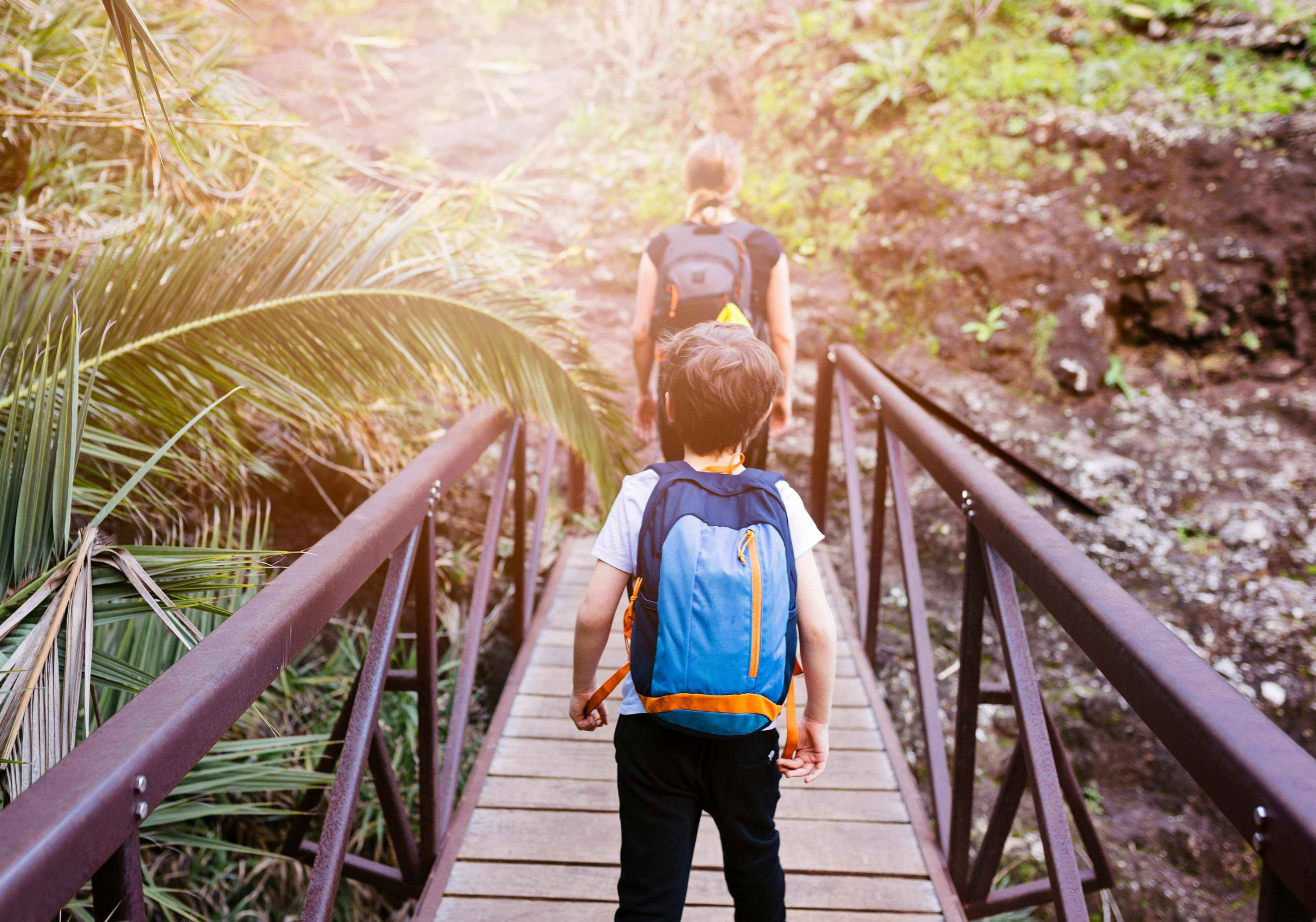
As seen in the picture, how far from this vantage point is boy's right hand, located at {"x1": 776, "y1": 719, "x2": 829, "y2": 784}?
4.65ft

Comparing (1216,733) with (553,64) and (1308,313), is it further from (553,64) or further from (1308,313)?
(553,64)

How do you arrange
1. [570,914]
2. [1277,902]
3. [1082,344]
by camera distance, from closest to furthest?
[1277,902], [570,914], [1082,344]

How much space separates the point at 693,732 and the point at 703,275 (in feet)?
4.81

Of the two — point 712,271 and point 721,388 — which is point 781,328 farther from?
point 721,388

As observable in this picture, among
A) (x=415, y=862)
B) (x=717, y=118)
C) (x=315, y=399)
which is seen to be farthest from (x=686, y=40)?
(x=415, y=862)

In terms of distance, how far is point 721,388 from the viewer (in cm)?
136

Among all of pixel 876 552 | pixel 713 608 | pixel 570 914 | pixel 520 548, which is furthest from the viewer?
pixel 520 548

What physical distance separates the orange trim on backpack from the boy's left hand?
0.22 meters

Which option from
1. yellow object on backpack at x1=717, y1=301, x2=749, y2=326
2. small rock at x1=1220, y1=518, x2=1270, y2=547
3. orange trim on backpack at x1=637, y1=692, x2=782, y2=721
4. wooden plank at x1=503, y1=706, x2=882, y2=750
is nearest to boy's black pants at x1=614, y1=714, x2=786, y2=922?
orange trim on backpack at x1=637, y1=692, x2=782, y2=721

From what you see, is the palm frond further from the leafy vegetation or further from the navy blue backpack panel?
the navy blue backpack panel

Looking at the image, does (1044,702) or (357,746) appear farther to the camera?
(1044,702)

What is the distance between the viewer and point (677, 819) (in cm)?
140

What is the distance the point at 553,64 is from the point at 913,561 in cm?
736

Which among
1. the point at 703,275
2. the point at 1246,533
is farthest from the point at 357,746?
the point at 1246,533
